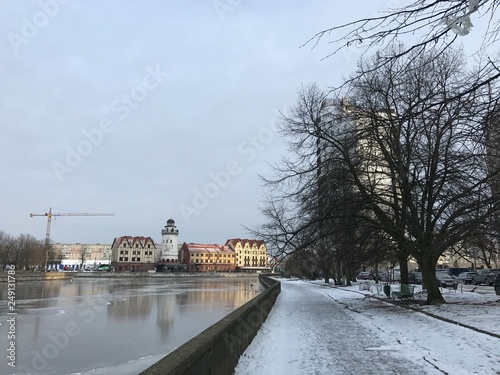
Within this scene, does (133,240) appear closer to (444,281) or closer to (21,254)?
(21,254)

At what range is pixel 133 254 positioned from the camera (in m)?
155

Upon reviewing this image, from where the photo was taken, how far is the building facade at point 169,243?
150 metres

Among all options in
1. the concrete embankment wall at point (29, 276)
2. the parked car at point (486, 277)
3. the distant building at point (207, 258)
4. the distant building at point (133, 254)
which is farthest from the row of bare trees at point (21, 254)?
the parked car at point (486, 277)

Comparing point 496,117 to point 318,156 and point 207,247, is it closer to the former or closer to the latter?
point 318,156

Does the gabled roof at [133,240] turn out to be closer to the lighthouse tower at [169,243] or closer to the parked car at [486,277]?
the lighthouse tower at [169,243]

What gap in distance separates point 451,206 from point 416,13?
61.0 feet

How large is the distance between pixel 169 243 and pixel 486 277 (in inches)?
4859

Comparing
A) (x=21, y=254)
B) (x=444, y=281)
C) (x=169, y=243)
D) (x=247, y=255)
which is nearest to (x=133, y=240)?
(x=169, y=243)

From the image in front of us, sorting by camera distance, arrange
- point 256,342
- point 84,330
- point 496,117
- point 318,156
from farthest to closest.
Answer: point 318,156
point 84,330
point 256,342
point 496,117

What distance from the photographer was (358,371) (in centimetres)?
765

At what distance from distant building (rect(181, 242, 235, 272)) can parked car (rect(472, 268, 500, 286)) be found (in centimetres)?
12385

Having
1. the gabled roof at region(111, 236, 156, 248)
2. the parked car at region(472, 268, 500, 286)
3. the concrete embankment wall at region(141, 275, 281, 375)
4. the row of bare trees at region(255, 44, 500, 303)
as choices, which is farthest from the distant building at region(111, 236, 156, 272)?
the concrete embankment wall at region(141, 275, 281, 375)

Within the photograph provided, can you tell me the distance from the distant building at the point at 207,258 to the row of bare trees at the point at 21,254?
5903 cm

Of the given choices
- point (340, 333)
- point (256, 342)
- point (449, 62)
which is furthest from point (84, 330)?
point (449, 62)
